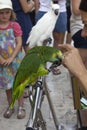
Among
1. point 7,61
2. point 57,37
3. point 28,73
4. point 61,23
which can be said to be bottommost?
point 57,37

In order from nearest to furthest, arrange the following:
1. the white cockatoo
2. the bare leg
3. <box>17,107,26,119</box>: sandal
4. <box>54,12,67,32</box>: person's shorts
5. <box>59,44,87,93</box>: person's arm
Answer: <box>59,44,87,93</box>: person's arm → the white cockatoo → <box>17,107,26,119</box>: sandal → <box>54,12,67,32</box>: person's shorts → the bare leg

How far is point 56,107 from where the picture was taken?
9.80ft

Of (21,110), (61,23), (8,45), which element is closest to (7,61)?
(8,45)

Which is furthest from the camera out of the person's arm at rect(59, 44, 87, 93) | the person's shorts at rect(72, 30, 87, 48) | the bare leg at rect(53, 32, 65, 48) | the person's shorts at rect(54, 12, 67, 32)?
the bare leg at rect(53, 32, 65, 48)

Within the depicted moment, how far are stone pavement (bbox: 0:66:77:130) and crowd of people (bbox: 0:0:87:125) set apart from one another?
9cm

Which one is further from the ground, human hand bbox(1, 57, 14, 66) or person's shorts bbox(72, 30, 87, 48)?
person's shorts bbox(72, 30, 87, 48)

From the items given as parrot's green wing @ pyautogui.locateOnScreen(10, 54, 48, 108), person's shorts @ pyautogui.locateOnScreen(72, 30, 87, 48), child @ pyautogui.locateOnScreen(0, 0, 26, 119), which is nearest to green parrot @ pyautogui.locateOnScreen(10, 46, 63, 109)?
parrot's green wing @ pyautogui.locateOnScreen(10, 54, 48, 108)

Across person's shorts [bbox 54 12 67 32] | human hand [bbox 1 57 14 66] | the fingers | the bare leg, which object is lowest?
the bare leg

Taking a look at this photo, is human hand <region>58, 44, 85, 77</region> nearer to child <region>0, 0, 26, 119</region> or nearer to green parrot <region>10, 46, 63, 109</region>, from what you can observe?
green parrot <region>10, 46, 63, 109</region>

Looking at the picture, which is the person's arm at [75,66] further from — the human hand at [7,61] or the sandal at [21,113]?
the sandal at [21,113]

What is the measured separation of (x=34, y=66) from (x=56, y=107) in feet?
5.76

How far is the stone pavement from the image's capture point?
2721 mm

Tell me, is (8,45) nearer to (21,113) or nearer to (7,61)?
(7,61)

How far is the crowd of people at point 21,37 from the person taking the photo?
130 centimetres
